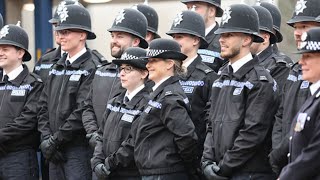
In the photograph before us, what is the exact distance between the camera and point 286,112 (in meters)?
6.29

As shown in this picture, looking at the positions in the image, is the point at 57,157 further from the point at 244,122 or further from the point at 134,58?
the point at 244,122

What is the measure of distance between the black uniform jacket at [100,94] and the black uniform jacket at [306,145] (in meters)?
2.56

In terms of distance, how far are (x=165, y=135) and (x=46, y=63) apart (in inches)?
98.2

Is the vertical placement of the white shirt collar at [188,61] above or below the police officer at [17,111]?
above

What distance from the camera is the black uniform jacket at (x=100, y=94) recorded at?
306 inches

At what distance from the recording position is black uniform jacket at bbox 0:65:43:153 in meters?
8.30

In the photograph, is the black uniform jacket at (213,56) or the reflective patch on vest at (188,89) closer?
the reflective patch on vest at (188,89)

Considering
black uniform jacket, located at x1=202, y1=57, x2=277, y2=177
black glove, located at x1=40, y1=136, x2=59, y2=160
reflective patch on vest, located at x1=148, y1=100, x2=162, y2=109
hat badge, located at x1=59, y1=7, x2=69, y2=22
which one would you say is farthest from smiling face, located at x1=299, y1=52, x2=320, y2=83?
hat badge, located at x1=59, y1=7, x2=69, y2=22

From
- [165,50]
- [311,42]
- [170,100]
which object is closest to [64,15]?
[165,50]

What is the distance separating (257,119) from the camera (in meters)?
6.41

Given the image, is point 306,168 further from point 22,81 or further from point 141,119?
point 22,81

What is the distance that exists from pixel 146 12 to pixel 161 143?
2044mm

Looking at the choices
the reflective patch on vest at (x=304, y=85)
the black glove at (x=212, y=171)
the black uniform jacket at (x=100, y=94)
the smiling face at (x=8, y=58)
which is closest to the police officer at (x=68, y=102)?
the black uniform jacket at (x=100, y=94)

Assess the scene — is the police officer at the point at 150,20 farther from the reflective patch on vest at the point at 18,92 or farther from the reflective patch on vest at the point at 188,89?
the reflective patch on vest at the point at 18,92
